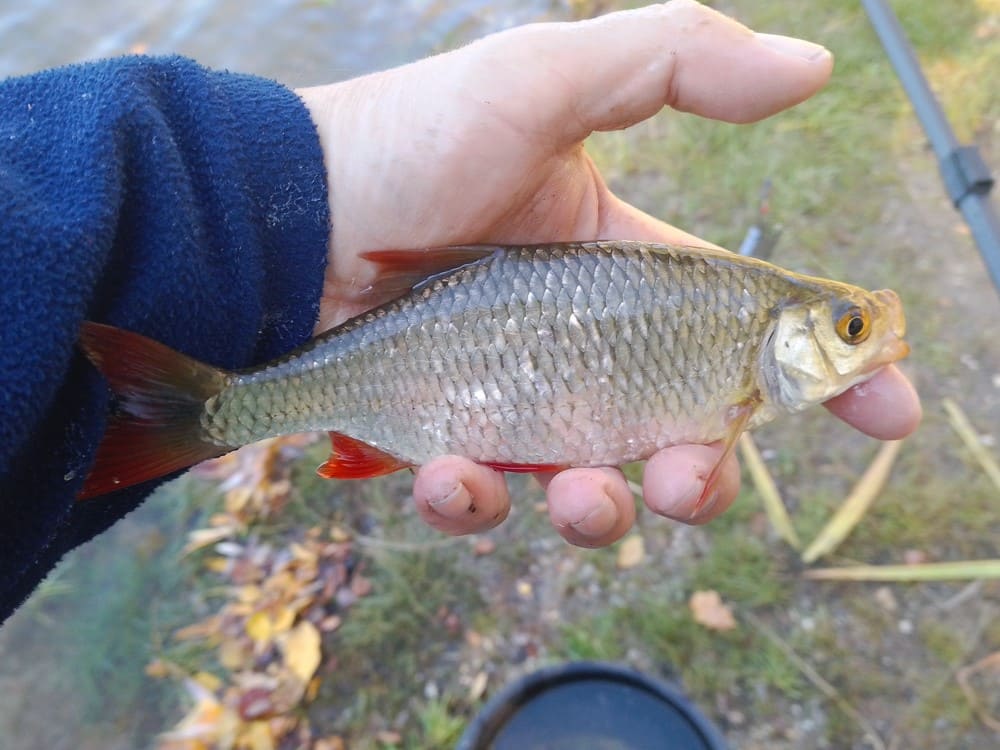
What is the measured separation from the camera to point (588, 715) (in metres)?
2.97

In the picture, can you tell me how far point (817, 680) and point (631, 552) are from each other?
0.91 metres

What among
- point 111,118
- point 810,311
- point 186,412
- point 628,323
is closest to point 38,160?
point 111,118

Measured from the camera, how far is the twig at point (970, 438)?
360 cm

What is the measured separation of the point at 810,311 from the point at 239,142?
1771mm

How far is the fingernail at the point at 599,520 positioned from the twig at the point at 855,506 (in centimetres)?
157

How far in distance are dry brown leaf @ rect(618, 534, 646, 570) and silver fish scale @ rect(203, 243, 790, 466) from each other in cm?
140

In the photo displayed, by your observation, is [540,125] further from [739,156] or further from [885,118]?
[885,118]

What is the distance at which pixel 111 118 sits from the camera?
2.15 meters

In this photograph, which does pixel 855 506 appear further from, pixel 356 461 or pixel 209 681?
pixel 209 681

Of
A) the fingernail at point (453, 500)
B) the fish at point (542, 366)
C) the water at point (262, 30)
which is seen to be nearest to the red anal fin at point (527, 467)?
the fish at point (542, 366)

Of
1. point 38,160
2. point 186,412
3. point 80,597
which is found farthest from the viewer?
point 80,597

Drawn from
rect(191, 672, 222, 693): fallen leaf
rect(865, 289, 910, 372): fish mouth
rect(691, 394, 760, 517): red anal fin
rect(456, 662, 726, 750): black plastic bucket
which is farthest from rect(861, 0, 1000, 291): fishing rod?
rect(191, 672, 222, 693): fallen leaf

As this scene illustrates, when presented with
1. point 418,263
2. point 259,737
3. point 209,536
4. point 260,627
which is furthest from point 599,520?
point 209,536

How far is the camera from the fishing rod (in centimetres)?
312
